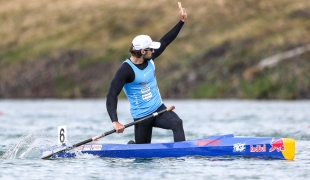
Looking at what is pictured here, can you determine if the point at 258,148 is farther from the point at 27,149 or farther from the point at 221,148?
the point at 27,149

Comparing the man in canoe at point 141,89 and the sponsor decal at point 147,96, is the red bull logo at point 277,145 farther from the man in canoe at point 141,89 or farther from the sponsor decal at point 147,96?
the sponsor decal at point 147,96

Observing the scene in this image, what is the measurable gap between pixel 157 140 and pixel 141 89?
7.04 m

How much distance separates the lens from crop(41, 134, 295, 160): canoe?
18.2 meters

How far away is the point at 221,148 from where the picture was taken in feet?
60.3

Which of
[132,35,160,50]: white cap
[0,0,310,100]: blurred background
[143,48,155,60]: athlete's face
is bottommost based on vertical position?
[143,48,155,60]: athlete's face

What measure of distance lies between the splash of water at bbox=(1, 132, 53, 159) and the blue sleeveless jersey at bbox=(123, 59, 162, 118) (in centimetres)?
269

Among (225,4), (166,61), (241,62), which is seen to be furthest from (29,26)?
(241,62)

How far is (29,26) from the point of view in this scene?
82.9m

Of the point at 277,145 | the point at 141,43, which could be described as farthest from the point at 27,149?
the point at 277,145

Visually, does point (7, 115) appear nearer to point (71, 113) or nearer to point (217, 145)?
point (71, 113)

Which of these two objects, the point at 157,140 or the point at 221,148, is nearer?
the point at 221,148

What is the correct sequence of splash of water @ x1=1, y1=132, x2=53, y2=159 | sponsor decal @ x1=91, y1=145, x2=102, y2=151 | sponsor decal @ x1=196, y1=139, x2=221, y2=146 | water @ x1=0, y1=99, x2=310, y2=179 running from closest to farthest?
1. water @ x1=0, y1=99, x2=310, y2=179
2. sponsor decal @ x1=196, y1=139, x2=221, y2=146
3. sponsor decal @ x1=91, y1=145, x2=102, y2=151
4. splash of water @ x1=1, y1=132, x2=53, y2=159

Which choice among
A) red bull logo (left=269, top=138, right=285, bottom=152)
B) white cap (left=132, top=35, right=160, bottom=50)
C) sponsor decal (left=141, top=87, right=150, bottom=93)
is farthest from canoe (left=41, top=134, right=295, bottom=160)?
white cap (left=132, top=35, right=160, bottom=50)

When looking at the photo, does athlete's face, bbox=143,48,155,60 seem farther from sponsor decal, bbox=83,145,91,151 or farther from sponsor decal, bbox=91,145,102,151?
sponsor decal, bbox=83,145,91,151
